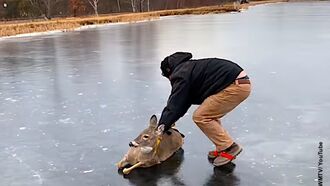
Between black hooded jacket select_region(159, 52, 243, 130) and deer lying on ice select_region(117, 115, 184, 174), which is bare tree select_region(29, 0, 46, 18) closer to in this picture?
deer lying on ice select_region(117, 115, 184, 174)

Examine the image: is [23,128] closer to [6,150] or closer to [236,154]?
[6,150]

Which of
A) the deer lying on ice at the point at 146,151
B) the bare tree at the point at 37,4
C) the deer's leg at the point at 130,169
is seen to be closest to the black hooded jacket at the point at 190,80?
the deer lying on ice at the point at 146,151

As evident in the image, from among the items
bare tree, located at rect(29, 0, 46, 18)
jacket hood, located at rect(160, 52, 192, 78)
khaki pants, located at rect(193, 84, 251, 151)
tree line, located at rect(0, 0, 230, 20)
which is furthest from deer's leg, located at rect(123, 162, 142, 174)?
bare tree, located at rect(29, 0, 46, 18)

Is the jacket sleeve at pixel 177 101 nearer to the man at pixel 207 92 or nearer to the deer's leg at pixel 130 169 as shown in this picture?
the man at pixel 207 92

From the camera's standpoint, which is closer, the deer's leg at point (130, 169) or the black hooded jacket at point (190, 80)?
the black hooded jacket at point (190, 80)

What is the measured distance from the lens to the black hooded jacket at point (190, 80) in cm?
508

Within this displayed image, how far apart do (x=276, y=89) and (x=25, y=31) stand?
27.8 metres

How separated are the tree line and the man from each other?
220 ft

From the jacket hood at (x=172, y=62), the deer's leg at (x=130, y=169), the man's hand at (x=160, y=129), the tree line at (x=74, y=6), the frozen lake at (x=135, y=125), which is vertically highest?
the jacket hood at (x=172, y=62)

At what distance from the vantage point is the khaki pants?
523 centimetres

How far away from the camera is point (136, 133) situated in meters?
6.88

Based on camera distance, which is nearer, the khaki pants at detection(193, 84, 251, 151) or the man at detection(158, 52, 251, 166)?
the man at detection(158, 52, 251, 166)

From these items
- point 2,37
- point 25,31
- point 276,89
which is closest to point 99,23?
point 25,31

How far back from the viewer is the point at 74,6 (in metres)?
73.0
